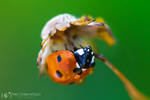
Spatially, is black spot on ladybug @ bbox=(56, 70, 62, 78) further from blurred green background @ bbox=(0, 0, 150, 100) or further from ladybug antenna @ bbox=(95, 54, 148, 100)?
blurred green background @ bbox=(0, 0, 150, 100)

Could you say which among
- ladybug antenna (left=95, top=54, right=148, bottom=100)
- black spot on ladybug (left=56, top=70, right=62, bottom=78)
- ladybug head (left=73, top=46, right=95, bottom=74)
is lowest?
ladybug antenna (left=95, top=54, right=148, bottom=100)

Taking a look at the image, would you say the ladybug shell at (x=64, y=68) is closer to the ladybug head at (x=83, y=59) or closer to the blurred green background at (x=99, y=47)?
the ladybug head at (x=83, y=59)

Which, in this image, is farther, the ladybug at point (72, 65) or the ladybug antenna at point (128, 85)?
the ladybug antenna at point (128, 85)

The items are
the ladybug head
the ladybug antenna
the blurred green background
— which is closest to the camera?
the ladybug head

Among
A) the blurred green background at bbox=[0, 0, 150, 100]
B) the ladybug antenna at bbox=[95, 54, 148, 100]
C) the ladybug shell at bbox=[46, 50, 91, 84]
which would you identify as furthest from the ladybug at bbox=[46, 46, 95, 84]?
the blurred green background at bbox=[0, 0, 150, 100]

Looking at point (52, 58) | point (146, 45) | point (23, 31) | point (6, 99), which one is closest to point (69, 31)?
point (52, 58)

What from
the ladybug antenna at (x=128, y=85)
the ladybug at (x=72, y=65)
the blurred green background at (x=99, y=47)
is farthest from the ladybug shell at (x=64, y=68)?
the blurred green background at (x=99, y=47)

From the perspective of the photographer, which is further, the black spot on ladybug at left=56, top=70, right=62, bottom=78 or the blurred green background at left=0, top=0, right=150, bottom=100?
the blurred green background at left=0, top=0, right=150, bottom=100

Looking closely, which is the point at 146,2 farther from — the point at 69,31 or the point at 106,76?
the point at 69,31

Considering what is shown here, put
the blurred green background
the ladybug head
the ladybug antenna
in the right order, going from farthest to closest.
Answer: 1. the blurred green background
2. the ladybug antenna
3. the ladybug head
